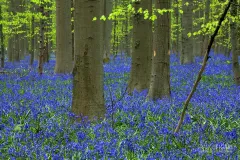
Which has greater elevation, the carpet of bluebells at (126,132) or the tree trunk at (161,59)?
the tree trunk at (161,59)

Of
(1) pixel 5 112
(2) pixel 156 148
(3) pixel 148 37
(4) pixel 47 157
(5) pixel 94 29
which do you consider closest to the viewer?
(4) pixel 47 157

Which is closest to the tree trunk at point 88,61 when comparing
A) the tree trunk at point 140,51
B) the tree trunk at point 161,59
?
the tree trunk at point 161,59

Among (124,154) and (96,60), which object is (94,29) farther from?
(124,154)

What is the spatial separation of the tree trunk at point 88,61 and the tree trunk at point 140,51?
427 centimetres

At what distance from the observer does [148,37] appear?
38.2ft

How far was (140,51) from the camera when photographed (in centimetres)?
1148

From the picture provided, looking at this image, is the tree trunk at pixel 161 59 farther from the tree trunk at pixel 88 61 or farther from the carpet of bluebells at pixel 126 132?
the tree trunk at pixel 88 61

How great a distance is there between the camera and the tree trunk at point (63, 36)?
56.6ft

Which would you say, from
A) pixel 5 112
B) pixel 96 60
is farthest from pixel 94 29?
pixel 5 112

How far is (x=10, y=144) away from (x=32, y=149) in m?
0.70

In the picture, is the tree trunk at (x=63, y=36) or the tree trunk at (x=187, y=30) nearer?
the tree trunk at (x=63, y=36)

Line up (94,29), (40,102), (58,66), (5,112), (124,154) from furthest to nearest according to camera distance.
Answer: (58,66) < (40,102) < (5,112) < (94,29) < (124,154)

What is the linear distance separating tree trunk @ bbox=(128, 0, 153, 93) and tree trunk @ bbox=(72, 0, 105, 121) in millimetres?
4269

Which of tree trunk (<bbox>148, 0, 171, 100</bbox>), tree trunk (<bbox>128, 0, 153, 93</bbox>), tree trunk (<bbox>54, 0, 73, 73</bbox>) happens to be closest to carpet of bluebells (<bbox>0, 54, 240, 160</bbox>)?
tree trunk (<bbox>148, 0, 171, 100</bbox>)
